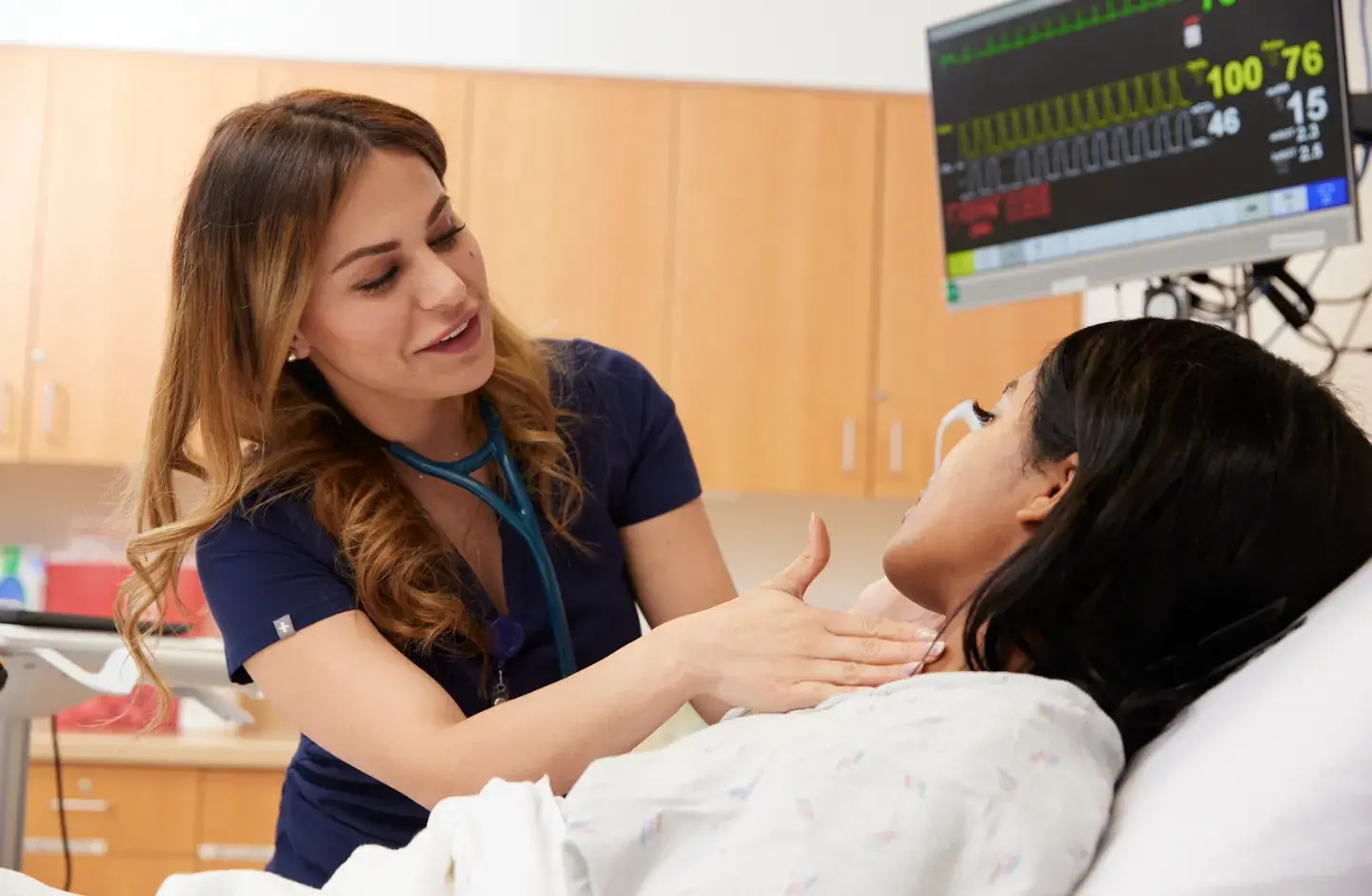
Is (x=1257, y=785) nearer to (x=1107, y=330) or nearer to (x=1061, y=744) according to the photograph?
(x=1061, y=744)

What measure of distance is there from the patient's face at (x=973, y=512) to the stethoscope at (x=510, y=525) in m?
0.48

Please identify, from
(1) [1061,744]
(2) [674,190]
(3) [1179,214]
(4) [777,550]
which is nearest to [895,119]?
(2) [674,190]

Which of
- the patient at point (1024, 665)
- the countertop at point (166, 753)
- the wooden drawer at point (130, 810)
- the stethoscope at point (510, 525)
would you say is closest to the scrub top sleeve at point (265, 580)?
→ the stethoscope at point (510, 525)

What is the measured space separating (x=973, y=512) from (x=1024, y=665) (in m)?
0.14

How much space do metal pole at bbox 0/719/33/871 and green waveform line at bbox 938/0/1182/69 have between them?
1.88m

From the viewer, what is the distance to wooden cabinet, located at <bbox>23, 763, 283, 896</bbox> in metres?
3.23

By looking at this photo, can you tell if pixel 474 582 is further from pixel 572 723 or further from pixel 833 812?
pixel 833 812

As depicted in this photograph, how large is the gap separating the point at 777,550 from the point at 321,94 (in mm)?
2578

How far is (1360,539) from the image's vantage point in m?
1.01

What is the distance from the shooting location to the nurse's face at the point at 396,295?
1.41 m

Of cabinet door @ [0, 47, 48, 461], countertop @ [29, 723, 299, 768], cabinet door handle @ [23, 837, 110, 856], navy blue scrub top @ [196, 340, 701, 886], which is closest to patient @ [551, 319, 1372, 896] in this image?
navy blue scrub top @ [196, 340, 701, 886]

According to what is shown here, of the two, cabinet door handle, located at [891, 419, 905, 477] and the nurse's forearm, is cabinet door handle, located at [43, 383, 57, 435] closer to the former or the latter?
cabinet door handle, located at [891, 419, 905, 477]

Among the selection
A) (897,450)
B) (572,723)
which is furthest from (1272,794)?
(897,450)

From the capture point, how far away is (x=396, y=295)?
1.42m
